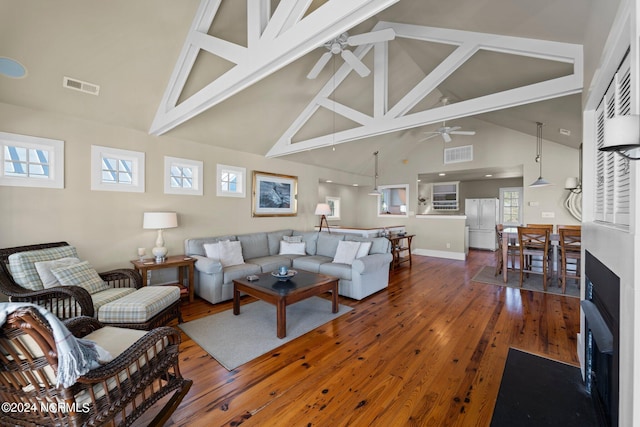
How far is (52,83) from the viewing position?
9.42 ft

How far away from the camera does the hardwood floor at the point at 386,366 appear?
174 cm

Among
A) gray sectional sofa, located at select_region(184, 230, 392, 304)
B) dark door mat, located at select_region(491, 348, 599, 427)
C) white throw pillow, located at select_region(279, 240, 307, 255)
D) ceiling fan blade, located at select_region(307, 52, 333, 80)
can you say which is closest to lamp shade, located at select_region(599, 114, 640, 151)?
dark door mat, located at select_region(491, 348, 599, 427)

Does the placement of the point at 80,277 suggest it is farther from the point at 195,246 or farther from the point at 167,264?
the point at 195,246

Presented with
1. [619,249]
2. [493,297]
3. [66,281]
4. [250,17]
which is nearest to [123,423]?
[66,281]

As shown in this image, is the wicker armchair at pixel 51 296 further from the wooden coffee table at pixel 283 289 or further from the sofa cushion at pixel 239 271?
the sofa cushion at pixel 239 271

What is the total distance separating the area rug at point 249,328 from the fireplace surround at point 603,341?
7.40ft

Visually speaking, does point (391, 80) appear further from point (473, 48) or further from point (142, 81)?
point (142, 81)

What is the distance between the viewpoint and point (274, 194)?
5867mm

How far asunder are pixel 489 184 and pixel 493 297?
6.07m

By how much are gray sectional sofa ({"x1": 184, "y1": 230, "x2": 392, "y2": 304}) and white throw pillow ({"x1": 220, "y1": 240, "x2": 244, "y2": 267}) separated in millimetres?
119

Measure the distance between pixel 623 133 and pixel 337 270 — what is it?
11.2 ft

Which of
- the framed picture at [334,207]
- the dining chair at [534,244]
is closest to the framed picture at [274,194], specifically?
the framed picture at [334,207]

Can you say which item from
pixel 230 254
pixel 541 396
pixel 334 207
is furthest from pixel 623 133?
pixel 334 207

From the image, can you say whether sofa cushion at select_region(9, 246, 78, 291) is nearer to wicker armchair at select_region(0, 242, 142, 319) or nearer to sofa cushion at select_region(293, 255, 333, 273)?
wicker armchair at select_region(0, 242, 142, 319)
